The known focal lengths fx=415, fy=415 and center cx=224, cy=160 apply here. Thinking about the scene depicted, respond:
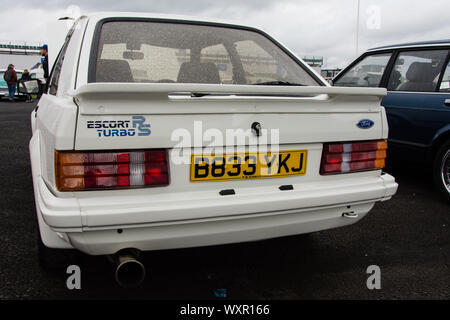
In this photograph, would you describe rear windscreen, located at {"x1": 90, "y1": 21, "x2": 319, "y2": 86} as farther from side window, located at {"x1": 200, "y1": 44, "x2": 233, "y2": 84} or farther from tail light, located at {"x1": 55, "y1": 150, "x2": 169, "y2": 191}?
tail light, located at {"x1": 55, "y1": 150, "x2": 169, "y2": 191}

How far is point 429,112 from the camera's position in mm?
4070

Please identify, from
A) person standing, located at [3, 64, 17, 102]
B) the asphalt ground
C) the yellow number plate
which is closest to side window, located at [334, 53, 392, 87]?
the asphalt ground

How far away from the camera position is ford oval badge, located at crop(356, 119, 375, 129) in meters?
2.25

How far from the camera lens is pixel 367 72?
4.97 m

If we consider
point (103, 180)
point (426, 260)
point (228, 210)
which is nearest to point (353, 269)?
point (426, 260)

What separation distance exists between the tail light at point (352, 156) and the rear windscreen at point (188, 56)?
596 mm

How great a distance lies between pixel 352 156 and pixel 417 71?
2.60 metres

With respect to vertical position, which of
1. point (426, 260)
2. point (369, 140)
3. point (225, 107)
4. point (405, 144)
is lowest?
point (426, 260)

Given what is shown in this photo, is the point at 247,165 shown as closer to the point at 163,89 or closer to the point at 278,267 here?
the point at 163,89

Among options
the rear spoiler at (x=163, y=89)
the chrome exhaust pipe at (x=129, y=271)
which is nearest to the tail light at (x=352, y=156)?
the rear spoiler at (x=163, y=89)

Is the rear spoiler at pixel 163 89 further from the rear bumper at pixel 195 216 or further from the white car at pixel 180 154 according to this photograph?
the rear bumper at pixel 195 216

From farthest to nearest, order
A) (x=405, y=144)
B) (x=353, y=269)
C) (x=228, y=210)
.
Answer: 1. (x=405, y=144)
2. (x=353, y=269)
3. (x=228, y=210)
